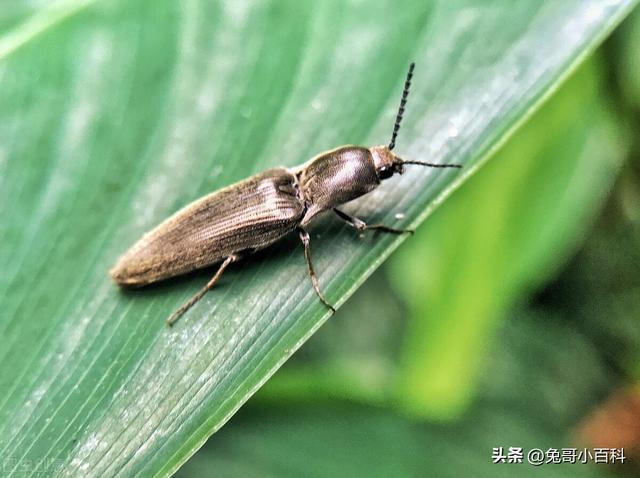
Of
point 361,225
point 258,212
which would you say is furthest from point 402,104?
point 258,212

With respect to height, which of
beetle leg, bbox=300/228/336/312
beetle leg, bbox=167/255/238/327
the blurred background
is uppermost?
beetle leg, bbox=167/255/238/327

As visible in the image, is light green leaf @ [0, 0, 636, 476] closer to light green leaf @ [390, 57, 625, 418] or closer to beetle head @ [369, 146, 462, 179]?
beetle head @ [369, 146, 462, 179]

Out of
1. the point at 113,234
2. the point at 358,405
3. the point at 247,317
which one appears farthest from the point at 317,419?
the point at 113,234

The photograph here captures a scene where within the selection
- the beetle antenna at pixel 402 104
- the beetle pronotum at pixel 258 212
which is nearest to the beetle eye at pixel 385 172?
the beetle pronotum at pixel 258 212

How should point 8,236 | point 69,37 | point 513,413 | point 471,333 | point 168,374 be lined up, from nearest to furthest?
point 168,374, point 8,236, point 69,37, point 471,333, point 513,413

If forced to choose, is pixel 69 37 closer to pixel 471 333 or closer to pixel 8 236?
pixel 8 236

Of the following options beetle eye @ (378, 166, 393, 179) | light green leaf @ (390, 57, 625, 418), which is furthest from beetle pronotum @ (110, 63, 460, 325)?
light green leaf @ (390, 57, 625, 418)

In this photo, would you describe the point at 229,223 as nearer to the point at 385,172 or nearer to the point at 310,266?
the point at 310,266
